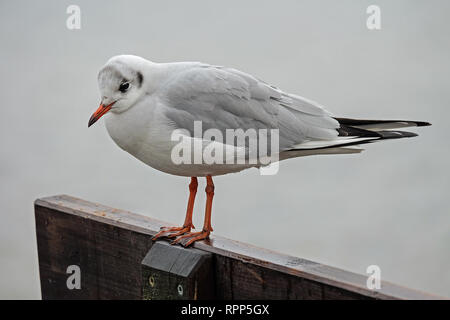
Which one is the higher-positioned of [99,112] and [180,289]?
[99,112]

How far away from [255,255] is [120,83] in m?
0.74

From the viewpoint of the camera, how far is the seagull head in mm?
2143

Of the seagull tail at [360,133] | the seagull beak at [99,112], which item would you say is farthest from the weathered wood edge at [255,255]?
the seagull tail at [360,133]

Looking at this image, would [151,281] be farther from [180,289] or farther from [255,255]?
[255,255]

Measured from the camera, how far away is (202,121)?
2.30 m

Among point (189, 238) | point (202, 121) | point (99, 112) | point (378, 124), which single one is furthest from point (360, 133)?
point (99, 112)

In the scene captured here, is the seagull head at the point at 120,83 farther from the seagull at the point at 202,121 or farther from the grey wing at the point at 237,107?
the grey wing at the point at 237,107

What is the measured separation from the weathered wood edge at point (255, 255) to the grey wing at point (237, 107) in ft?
1.17

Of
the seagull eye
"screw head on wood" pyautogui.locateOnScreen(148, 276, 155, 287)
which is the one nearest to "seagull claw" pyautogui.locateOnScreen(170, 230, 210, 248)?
"screw head on wood" pyautogui.locateOnScreen(148, 276, 155, 287)

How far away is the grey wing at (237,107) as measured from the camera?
7.45 feet

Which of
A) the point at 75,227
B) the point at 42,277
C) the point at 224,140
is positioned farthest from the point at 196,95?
the point at 42,277
